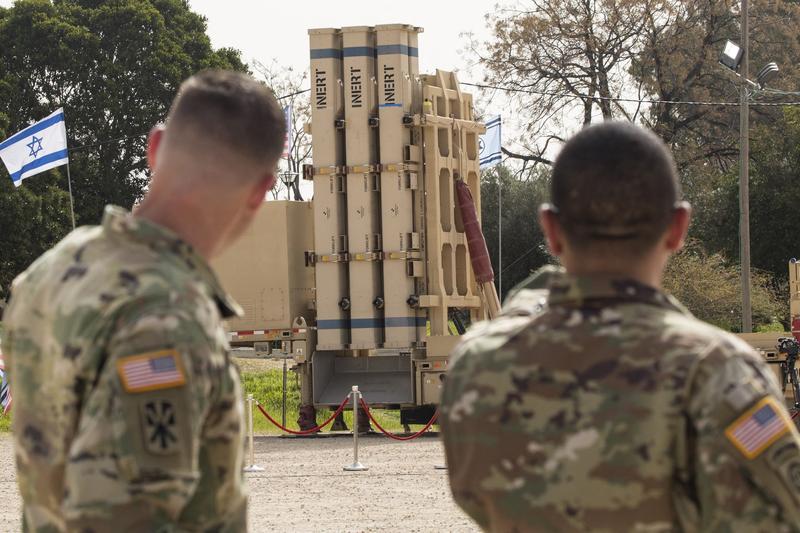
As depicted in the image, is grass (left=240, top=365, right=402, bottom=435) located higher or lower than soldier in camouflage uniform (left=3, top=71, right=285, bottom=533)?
lower

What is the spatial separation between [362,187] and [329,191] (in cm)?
48

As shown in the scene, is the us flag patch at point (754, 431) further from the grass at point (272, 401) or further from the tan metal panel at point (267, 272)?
the grass at point (272, 401)

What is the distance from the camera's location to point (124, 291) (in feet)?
8.01

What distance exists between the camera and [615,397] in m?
2.62

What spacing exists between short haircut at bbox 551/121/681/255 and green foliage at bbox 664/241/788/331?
26.6 metres

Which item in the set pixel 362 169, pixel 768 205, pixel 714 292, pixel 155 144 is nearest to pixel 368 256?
pixel 362 169

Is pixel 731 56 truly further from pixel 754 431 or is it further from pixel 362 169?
pixel 754 431

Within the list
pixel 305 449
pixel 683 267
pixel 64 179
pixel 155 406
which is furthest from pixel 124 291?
pixel 64 179

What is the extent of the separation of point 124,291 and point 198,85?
0.51 meters

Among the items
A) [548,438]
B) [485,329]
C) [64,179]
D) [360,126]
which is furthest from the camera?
[64,179]

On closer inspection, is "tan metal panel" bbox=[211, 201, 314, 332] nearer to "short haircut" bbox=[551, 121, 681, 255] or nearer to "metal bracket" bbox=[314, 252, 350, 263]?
"metal bracket" bbox=[314, 252, 350, 263]

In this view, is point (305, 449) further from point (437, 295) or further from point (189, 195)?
point (189, 195)

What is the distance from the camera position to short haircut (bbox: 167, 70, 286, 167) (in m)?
2.69

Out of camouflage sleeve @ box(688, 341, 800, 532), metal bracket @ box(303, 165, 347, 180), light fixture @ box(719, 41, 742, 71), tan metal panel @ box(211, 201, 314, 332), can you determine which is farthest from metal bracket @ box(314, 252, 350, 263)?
camouflage sleeve @ box(688, 341, 800, 532)
